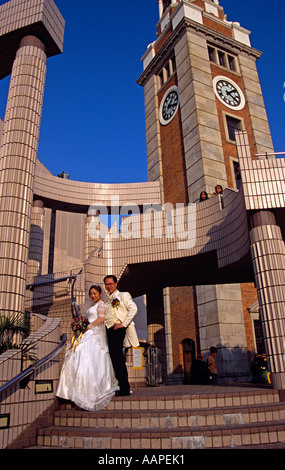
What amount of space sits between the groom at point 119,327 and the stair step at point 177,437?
4.19ft

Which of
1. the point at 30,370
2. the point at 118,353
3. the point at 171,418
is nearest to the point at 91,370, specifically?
the point at 118,353

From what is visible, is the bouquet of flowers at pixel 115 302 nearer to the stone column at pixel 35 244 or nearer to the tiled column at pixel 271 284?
the tiled column at pixel 271 284

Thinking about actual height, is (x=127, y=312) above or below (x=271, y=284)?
below

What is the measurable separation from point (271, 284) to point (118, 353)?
4.03m

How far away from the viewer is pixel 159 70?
28219 mm

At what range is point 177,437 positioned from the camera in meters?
4.78

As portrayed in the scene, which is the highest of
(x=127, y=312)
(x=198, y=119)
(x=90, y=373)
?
(x=198, y=119)

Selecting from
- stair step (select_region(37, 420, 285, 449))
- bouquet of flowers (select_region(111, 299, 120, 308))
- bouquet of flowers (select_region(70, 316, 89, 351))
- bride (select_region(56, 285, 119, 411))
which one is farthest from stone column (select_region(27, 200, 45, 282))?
stair step (select_region(37, 420, 285, 449))

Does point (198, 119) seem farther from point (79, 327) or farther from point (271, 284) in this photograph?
point (79, 327)

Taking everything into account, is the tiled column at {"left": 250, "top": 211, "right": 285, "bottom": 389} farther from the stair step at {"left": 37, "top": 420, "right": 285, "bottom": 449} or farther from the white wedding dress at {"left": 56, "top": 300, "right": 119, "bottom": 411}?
the white wedding dress at {"left": 56, "top": 300, "right": 119, "bottom": 411}

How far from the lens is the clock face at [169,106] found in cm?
2527

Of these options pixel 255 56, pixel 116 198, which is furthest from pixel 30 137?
pixel 255 56

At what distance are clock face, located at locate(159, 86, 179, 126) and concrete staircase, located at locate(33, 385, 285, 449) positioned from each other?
21.7 m
